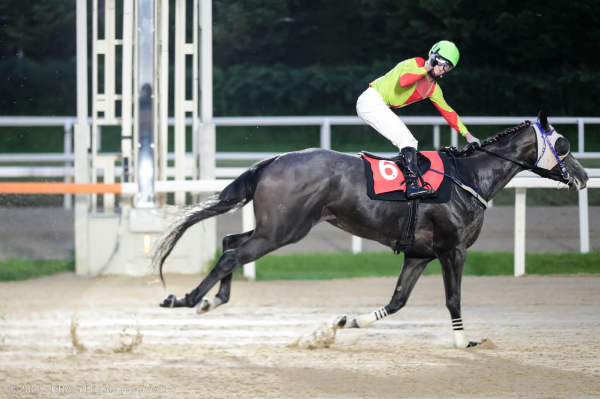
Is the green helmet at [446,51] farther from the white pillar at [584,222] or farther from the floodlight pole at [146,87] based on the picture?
the white pillar at [584,222]

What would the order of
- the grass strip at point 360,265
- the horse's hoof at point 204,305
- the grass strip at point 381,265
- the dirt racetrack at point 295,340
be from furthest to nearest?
the grass strip at point 381,265
the grass strip at point 360,265
the horse's hoof at point 204,305
the dirt racetrack at point 295,340

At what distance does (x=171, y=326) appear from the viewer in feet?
14.5

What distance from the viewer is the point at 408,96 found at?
4.05 meters

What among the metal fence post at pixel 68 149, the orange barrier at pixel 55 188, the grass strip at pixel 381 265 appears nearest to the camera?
the orange barrier at pixel 55 188

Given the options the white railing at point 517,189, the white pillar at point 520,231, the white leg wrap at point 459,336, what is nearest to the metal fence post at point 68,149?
the white railing at point 517,189

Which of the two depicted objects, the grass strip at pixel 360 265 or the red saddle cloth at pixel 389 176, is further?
the grass strip at pixel 360 265

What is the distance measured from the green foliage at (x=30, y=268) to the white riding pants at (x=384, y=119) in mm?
3409

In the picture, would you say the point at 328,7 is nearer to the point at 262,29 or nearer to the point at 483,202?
the point at 262,29

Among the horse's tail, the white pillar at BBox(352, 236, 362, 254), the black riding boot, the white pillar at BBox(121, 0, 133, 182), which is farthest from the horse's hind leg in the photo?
the white pillar at BBox(352, 236, 362, 254)

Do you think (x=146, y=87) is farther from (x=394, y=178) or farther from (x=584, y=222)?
(x=584, y=222)

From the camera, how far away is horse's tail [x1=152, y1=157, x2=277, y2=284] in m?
3.81

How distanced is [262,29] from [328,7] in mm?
1779

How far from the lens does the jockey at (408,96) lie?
383 cm

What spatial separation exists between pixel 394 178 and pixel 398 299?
0.75 m
